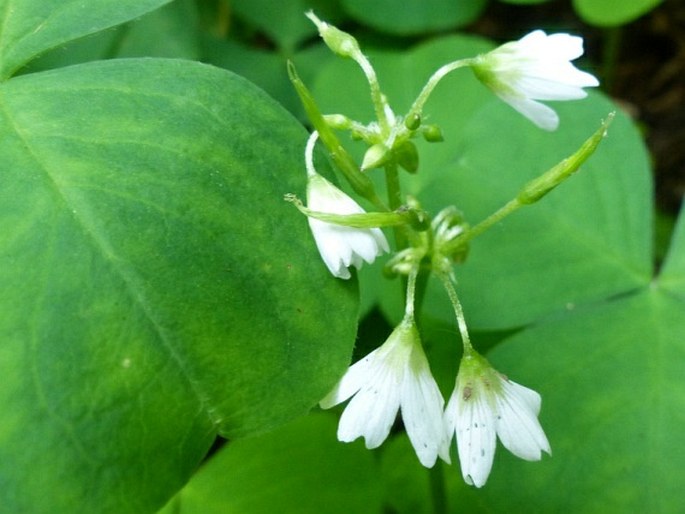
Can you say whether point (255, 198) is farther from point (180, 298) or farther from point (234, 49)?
point (234, 49)

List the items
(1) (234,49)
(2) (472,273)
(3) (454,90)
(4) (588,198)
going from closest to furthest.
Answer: (2) (472,273) < (4) (588,198) < (3) (454,90) < (1) (234,49)

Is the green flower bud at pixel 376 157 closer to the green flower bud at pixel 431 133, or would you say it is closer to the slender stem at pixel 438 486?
the green flower bud at pixel 431 133

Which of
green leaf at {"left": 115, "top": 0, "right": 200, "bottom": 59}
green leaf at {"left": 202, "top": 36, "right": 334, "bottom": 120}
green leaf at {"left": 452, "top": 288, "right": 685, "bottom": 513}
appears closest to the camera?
green leaf at {"left": 452, "top": 288, "right": 685, "bottom": 513}

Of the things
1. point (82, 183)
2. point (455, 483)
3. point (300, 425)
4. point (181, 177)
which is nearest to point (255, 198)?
point (181, 177)

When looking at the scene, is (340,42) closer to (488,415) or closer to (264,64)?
(488,415)

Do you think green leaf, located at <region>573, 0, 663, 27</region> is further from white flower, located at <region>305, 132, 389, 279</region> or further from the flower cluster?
white flower, located at <region>305, 132, 389, 279</region>

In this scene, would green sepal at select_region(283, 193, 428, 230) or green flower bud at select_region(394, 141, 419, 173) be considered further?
green flower bud at select_region(394, 141, 419, 173)

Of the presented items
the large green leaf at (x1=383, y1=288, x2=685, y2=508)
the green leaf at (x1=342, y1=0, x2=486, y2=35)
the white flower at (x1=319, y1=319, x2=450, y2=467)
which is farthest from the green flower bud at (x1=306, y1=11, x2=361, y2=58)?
the green leaf at (x1=342, y1=0, x2=486, y2=35)
